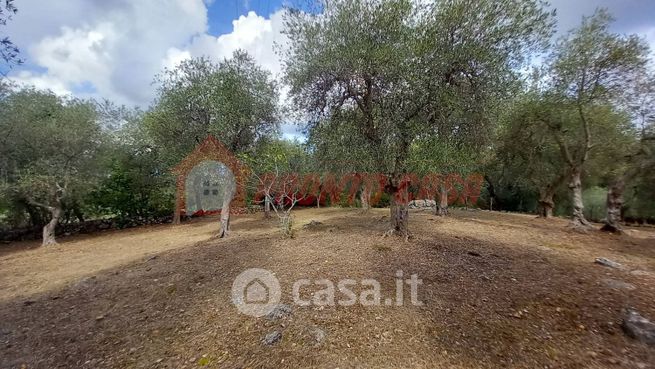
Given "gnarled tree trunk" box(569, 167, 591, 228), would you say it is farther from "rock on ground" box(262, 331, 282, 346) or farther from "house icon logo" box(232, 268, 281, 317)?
"rock on ground" box(262, 331, 282, 346)

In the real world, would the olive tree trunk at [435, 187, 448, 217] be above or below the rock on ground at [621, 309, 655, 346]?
above

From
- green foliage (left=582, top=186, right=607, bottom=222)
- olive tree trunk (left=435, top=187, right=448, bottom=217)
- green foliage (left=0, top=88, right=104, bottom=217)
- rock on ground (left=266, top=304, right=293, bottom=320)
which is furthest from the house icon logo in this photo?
green foliage (left=582, top=186, right=607, bottom=222)

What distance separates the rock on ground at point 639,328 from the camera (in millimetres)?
3392

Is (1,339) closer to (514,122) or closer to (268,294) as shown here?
(268,294)

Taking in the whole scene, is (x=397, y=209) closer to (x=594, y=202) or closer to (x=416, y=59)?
(x=416, y=59)

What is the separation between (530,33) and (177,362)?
1036cm

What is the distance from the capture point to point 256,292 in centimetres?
517


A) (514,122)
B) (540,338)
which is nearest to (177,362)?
(540,338)

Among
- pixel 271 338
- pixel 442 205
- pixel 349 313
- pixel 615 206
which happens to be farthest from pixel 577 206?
pixel 271 338

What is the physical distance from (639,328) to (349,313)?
149 inches

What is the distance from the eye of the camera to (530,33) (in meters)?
7.20

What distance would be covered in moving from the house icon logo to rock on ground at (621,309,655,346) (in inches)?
196

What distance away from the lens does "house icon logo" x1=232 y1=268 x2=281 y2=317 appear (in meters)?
4.57

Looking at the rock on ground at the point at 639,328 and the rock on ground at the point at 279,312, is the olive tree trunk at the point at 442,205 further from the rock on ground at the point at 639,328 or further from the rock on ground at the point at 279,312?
the rock on ground at the point at 279,312
